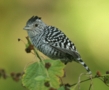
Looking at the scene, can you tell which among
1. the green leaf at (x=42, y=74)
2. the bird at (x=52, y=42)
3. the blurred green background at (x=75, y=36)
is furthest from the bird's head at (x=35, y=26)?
the blurred green background at (x=75, y=36)

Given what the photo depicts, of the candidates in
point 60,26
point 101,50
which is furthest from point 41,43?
point 60,26

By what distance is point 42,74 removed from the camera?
159cm

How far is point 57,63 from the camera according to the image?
5.55ft

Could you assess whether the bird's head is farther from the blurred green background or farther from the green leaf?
the blurred green background

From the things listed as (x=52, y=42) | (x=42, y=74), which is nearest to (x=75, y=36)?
(x=52, y=42)

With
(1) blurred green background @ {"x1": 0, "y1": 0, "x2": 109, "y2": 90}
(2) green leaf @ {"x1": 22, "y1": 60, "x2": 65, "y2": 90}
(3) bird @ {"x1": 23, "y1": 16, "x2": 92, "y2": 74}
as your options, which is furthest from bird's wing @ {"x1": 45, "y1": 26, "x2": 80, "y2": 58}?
(1) blurred green background @ {"x1": 0, "y1": 0, "x2": 109, "y2": 90}

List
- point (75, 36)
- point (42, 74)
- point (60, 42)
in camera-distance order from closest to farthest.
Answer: point (42, 74) → point (60, 42) → point (75, 36)

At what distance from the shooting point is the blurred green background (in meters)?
5.54

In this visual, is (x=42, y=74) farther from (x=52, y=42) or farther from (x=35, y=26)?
(x=35, y=26)

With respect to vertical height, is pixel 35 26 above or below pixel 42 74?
above

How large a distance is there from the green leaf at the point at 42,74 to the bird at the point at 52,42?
92 centimetres

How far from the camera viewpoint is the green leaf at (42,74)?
5.31ft

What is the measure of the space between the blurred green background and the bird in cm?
217

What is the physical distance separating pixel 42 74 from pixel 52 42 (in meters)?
1.24
